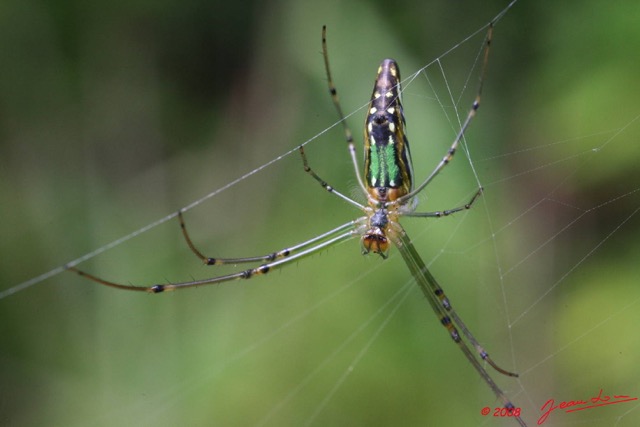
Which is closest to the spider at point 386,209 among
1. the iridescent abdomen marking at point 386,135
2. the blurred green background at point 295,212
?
the iridescent abdomen marking at point 386,135

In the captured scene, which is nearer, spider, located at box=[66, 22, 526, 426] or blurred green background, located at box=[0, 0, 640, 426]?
spider, located at box=[66, 22, 526, 426]

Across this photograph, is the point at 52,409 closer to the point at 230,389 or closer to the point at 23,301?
the point at 23,301

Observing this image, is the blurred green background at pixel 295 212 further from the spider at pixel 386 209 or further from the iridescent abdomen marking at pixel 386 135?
the iridescent abdomen marking at pixel 386 135

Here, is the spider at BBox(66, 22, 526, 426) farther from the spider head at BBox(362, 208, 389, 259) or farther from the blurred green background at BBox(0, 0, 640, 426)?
the blurred green background at BBox(0, 0, 640, 426)

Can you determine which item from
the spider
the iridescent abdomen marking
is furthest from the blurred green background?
the iridescent abdomen marking

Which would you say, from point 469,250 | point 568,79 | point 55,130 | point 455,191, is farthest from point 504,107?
point 55,130
